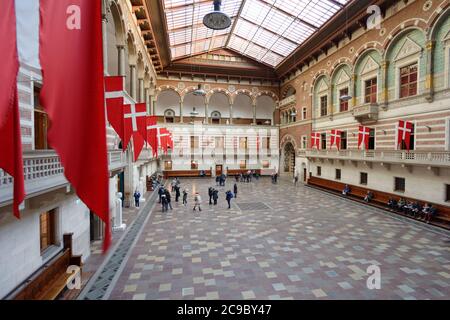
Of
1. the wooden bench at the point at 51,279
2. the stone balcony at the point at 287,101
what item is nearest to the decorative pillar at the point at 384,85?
the stone balcony at the point at 287,101

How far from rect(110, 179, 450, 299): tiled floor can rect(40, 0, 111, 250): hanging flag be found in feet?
16.6

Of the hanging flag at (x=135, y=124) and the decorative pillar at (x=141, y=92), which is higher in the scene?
the decorative pillar at (x=141, y=92)

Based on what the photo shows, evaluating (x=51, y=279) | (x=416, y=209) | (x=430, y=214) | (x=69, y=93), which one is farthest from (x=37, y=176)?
(x=416, y=209)

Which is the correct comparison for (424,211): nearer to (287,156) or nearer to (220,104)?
(287,156)

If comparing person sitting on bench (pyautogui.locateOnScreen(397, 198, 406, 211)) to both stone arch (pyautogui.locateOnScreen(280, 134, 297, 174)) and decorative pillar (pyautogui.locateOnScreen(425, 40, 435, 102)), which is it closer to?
decorative pillar (pyautogui.locateOnScreen(425, 40, 435, 102))

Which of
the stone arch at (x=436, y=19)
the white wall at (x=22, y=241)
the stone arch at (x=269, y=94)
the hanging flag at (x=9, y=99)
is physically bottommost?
the white wall at (x=22, y=241)

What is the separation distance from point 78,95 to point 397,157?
17.7 m

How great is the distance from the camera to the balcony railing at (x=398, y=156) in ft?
42.3

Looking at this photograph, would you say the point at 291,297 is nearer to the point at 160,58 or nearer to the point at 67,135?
the point at 67,135

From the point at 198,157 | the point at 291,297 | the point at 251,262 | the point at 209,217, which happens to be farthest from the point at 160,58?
the point at 291,297

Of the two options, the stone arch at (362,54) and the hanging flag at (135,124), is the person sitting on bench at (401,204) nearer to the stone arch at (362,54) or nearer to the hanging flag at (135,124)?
the stone arch at (362,54)

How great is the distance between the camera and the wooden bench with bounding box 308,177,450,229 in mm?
12992

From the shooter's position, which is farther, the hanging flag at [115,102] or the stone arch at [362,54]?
the stone arch at [362,54]

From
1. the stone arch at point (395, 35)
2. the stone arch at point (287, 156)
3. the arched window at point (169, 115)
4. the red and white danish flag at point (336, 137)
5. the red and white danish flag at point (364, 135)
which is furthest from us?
the stone arch at point (287, 156)
